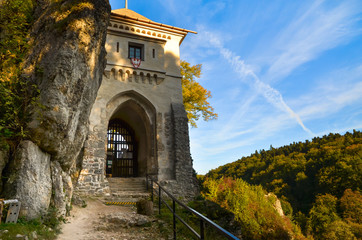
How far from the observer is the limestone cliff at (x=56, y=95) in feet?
15.2

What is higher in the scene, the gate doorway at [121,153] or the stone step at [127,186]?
the gate doorway at [121,153]

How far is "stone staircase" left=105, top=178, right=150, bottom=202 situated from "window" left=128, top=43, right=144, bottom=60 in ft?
20.1

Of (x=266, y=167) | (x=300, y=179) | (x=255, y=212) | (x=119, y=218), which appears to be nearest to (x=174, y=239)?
(x=119, y=218)

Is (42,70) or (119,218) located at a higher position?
(42,70)

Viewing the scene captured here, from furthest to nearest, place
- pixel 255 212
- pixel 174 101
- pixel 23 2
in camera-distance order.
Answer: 1. pixel 255 212
2. pixel 174 101
3. pixel 23 2

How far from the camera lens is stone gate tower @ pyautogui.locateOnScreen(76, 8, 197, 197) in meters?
10.6

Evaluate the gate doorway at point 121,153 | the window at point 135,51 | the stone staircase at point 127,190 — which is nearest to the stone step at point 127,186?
the stone staircase at point 127,190

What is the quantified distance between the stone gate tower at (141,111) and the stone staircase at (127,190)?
0.50m

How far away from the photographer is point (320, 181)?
34594 mm

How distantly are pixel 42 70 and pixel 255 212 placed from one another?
16.4 metres

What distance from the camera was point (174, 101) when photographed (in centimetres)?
1245

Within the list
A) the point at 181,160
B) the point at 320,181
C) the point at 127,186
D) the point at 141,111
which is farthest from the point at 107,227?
the point at 320,181

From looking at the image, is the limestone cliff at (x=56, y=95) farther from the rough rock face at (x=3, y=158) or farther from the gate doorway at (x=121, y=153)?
the gate doorway at (x=121, y=153)

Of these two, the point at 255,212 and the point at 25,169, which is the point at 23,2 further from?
the point at 255,212
